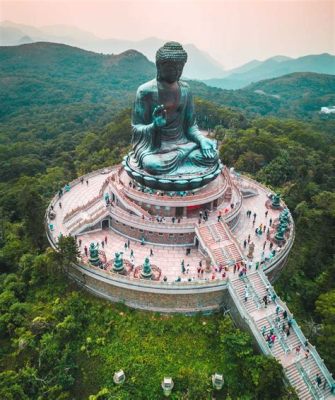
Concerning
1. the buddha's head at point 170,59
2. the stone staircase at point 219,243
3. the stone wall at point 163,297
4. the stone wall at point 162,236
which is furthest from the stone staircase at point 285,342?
the buddha's head at point 170,59

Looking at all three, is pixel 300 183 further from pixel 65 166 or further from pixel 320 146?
pixel 65 166

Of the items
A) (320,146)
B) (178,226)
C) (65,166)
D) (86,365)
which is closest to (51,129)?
(65,166)

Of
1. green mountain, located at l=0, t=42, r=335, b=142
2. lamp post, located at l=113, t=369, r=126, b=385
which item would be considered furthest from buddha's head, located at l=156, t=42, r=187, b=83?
green mountain, located at l=0, t=42, r=335, b=142

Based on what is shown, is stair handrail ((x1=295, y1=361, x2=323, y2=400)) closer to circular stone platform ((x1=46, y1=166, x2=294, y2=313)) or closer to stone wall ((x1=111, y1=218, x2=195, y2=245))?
circular stone platform ((x1=46, y1=166, x2=294, y2=313))

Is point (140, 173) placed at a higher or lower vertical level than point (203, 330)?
higher

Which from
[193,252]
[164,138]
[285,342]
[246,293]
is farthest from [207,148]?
[285,342]

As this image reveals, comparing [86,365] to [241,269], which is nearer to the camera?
[86,365]

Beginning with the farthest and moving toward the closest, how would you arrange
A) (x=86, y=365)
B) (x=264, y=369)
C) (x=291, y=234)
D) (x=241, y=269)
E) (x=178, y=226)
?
1. (x=291, y=234)
2. (x=178, y=226)
3. (x=241, y=269)
4. (x=86, y=365)
5. (x=264, y=369)
